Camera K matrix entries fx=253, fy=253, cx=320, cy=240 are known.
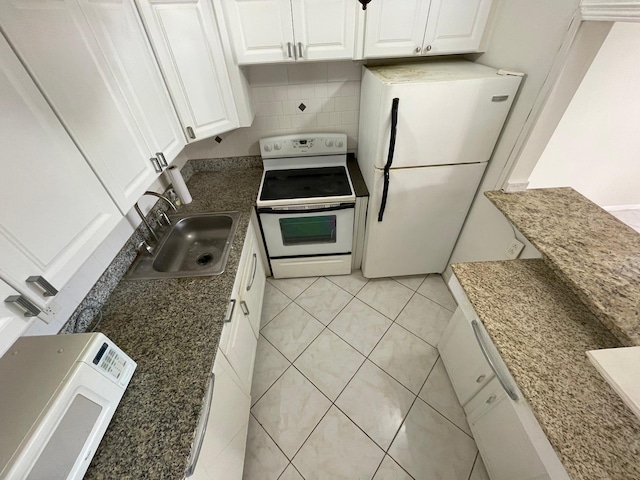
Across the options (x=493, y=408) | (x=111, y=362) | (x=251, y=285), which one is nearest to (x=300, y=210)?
(x=251, y=285)

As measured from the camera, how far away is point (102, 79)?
0.91 meters

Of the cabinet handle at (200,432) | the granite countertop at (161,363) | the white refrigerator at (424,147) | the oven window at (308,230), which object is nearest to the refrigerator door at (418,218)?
the white refrigerator at (424,147)

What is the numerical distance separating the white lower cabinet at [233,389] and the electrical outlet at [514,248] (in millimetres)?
1538

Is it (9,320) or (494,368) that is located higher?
(9,320)

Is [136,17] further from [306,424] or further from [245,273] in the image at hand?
[306,424]

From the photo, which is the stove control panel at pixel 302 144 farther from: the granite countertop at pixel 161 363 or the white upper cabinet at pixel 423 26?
the granite countertop at pixel 161 363

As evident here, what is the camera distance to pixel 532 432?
766 millimetres

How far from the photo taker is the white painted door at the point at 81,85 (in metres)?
0.67

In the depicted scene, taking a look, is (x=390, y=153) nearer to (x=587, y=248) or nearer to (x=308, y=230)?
(x=308, y=230)

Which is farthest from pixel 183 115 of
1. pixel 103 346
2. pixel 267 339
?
pixel 267 339

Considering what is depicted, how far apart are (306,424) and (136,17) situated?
223 cm

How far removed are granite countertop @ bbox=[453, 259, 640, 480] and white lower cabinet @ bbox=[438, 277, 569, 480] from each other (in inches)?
2.7

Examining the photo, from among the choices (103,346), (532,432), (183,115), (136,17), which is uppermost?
(136,17)

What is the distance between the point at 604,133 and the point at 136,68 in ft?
9.41
